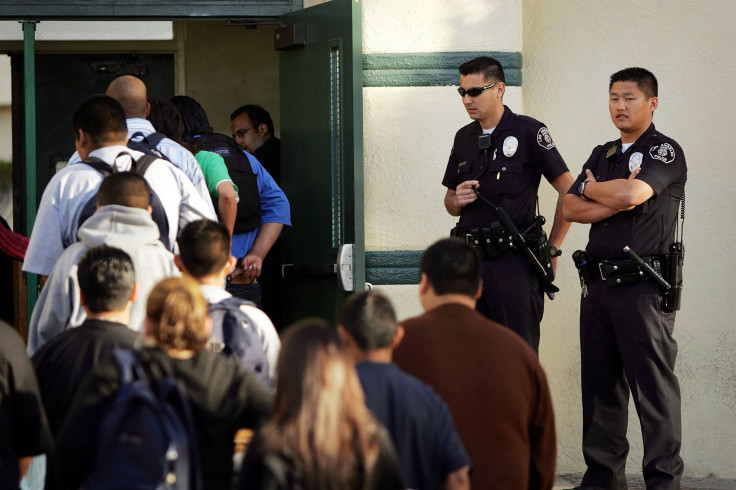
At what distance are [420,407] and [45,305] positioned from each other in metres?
1.86

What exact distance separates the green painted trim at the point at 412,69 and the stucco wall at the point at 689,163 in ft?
2.01

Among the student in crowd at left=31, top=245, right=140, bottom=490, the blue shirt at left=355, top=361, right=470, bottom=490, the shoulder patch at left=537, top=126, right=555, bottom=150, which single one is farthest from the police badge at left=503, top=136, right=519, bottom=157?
the blue shirt at left=355, top=361, right=470, bottom=490

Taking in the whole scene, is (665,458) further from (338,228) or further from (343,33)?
(343,33)

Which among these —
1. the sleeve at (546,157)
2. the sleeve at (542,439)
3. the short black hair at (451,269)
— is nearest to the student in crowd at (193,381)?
the short black hair at (451,269)

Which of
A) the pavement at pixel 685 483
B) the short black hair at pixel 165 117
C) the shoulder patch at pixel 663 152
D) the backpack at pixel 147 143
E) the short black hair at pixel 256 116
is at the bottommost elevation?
the pavement at pixel 685 483

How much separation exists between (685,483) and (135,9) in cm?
404

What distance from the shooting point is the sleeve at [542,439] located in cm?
370

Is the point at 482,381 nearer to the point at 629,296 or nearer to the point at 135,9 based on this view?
the point at 629,296

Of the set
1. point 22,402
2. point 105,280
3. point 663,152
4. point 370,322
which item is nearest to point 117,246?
point 105,280

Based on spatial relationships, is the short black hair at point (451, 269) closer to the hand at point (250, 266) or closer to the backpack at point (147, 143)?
the backpack at point (147, 143)

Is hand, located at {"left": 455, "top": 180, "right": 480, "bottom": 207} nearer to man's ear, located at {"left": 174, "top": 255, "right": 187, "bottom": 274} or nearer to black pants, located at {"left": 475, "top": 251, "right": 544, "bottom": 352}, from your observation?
black pants, located at {"left": 475, "top": 251, "right": 544, "bottom": 352}

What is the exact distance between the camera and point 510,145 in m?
5.85

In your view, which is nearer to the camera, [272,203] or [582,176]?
[582,176]

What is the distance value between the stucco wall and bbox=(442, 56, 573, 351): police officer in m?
0.70
